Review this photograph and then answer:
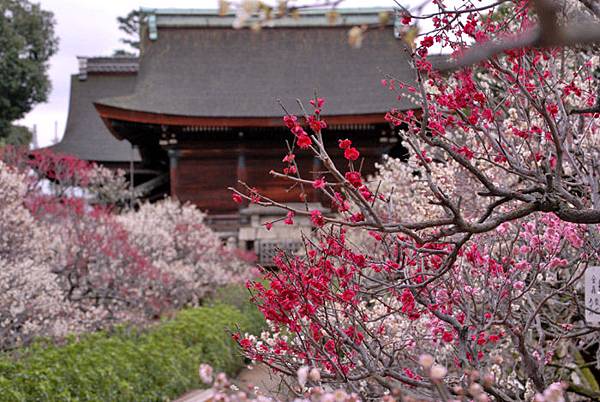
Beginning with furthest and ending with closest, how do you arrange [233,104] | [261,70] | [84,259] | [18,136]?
[18,136]
[261,70]
[233,104]
[84,259]

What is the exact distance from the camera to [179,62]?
20.0m

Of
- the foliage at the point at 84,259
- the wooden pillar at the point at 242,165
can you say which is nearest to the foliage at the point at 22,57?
the foliage at the point at 84,259

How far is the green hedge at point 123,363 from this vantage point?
5.88 m

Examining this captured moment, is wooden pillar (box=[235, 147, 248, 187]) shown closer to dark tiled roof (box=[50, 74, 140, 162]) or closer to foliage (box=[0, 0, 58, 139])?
dark tiled roof (box=[50, 74, 140, 162])

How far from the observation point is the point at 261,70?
65.0 ft

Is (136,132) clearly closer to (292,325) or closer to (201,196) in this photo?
(201,196)

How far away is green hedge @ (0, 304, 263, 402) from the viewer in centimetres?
588

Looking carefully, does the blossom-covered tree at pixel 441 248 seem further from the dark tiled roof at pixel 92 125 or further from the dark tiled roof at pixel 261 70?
the dark tiled roof at pixel 92 125

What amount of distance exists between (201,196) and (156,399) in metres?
9.88

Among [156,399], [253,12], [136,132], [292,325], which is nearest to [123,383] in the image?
[156,399]

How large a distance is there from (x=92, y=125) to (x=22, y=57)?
365 centimetres

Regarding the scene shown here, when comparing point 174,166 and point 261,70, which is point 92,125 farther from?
point 174,166

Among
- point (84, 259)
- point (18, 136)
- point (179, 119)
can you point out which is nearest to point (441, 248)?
point (84, 259)

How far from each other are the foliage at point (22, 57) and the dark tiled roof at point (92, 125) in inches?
49.0
